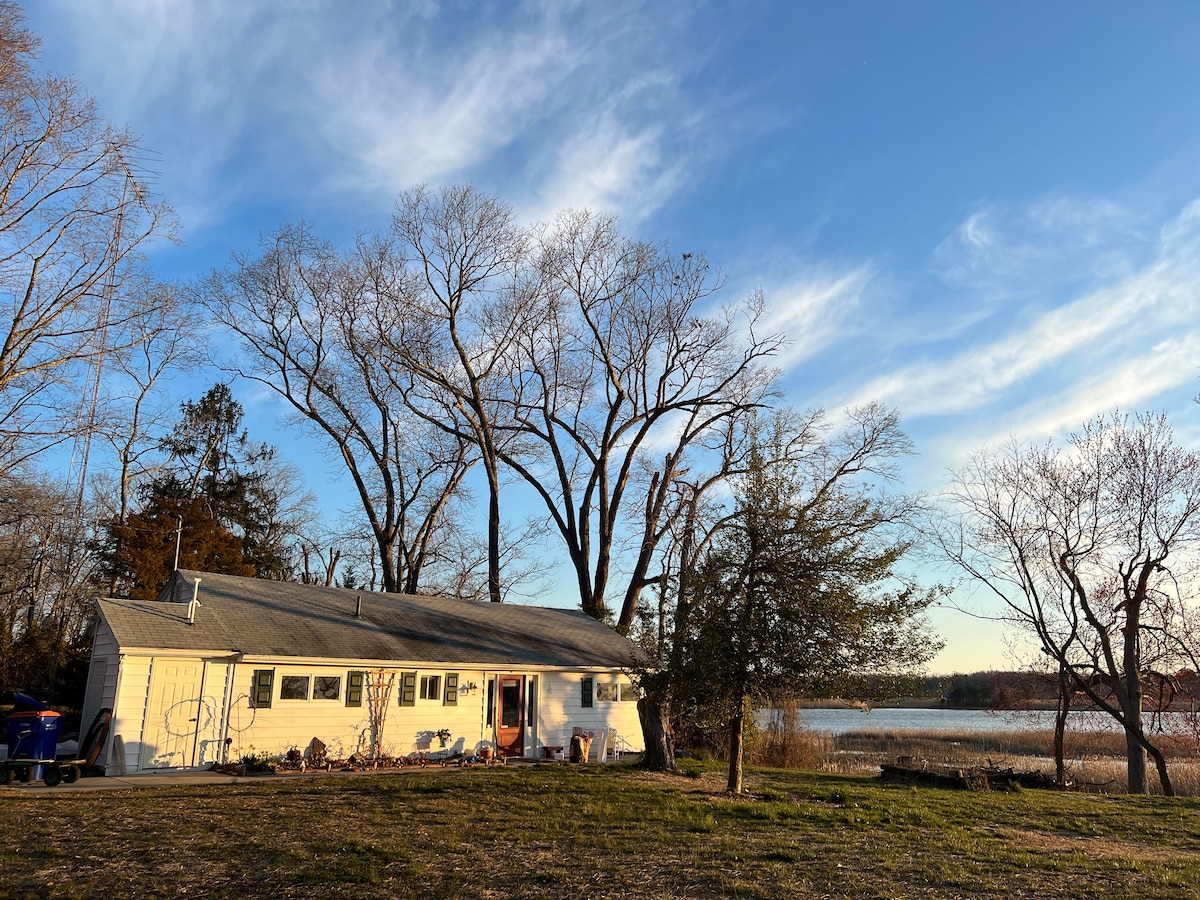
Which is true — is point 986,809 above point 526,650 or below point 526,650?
below

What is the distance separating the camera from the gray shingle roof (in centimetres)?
1582

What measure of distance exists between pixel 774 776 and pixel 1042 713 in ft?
45.6

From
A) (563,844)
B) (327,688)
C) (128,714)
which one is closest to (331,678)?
(327,688)

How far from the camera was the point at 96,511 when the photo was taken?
37.1 m

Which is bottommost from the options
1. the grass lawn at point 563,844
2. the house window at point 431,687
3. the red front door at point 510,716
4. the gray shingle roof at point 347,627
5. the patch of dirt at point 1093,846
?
the patch of dirt at point 1093,846

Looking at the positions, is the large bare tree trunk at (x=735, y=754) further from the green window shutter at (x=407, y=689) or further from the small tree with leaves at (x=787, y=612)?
the green window shutter at (x=407, y=689)

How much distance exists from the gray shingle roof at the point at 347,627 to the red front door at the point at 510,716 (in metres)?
0.66

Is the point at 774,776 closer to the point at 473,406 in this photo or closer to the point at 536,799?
the point at 536,799

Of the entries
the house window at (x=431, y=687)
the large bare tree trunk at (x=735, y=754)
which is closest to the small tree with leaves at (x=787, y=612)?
the large bare tree trunk at (x=735, y=754)

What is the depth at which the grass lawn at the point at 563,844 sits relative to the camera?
7.68 metres

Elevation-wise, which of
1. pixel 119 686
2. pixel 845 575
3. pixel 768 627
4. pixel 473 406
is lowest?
pixel 119 686

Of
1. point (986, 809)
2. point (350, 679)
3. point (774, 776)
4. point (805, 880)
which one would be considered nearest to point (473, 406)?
point (350, 679)

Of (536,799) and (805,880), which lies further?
(536,799)

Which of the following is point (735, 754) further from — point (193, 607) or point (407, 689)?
point (193, 607)
